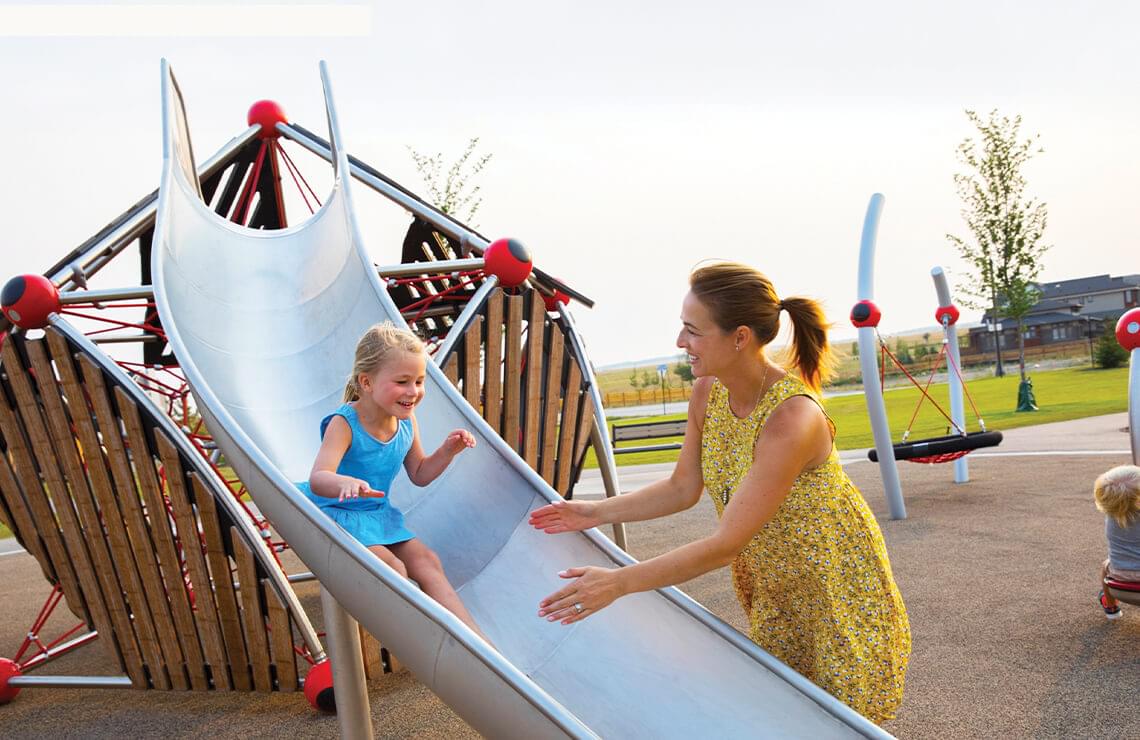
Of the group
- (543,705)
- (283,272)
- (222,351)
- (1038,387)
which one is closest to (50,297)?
(222,351)

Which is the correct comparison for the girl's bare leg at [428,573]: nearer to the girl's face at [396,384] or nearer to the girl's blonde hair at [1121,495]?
the girl's face at [396,384]

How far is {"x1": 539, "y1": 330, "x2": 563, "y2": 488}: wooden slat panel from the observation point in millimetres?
6734

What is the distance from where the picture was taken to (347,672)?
3855 mm

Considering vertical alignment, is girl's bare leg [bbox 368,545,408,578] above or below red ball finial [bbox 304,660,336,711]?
above

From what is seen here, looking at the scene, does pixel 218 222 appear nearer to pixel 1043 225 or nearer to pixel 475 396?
pixel 475 396

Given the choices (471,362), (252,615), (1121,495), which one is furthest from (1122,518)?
(252,615)

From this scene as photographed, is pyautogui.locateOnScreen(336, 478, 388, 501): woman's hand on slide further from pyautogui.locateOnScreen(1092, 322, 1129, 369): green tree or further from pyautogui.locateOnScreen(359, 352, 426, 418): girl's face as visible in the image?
pyautogui.locateOnScreen(1092, 322, 1129, 369): green tree

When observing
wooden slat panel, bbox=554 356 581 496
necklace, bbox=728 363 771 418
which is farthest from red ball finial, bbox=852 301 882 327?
necklace, bbox=728 363 771 418

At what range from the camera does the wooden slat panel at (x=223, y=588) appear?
5.26m

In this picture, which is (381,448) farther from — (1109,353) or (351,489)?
(1109,353)

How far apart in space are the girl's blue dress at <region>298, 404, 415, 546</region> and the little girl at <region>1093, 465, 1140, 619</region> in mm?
4034

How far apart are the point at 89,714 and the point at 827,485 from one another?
502cm

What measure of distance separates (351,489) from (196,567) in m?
2.69

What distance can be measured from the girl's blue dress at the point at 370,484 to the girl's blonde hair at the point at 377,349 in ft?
0.37
